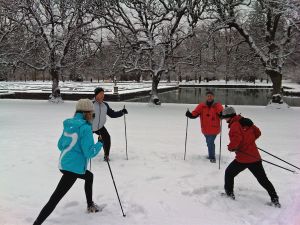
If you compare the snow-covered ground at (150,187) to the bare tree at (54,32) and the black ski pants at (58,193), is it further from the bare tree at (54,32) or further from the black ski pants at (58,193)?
the bare tree at (54,32)

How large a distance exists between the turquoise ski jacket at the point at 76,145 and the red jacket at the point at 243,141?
1.99 meters

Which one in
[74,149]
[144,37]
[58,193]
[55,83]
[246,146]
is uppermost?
[144,37]

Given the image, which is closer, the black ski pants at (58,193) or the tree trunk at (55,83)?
the black ski pants at (58,193)

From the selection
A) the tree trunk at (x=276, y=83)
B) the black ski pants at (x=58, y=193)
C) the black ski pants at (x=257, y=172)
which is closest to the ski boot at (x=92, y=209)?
Answer: the black ski pants at (x=58, y=193)

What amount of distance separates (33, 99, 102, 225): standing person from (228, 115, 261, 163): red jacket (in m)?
1.99

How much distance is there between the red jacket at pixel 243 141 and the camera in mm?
4845

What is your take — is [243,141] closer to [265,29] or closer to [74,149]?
[74,149]

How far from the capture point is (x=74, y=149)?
407 centimetres

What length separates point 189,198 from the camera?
5.27m

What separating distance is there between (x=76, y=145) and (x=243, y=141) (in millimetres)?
2419

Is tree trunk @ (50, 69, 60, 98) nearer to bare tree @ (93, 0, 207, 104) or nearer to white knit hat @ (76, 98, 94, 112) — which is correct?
bare tree @ (93, 0, 207, 104)

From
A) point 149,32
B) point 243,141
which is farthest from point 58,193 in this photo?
point 149,32

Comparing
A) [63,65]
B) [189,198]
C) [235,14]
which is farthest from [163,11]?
[189,198]

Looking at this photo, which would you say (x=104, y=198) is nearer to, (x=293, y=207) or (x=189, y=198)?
(x=189, y=198)
